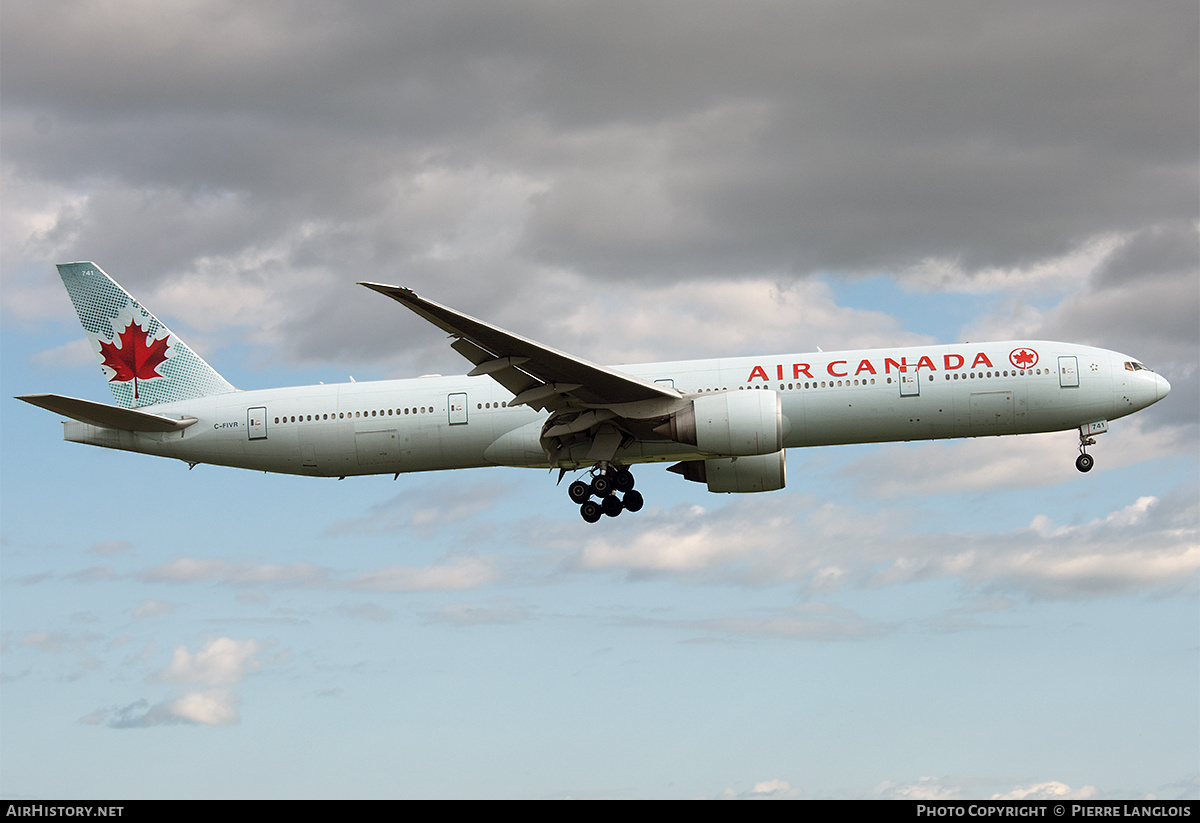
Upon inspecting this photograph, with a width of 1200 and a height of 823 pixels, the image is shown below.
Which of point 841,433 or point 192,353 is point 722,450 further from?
point 192,353

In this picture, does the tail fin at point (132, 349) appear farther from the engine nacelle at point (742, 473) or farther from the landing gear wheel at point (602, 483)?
the engine nacelle at point (742, 473)

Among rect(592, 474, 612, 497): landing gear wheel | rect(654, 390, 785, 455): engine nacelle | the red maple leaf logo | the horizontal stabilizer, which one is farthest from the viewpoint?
the red maple leaf logo

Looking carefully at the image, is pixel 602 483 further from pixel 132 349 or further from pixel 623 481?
pixel 132 349

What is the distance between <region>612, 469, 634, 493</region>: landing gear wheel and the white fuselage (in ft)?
1.39

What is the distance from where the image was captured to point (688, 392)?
110ft

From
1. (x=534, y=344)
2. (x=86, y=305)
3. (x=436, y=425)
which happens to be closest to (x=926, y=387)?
(x=534, y=344)

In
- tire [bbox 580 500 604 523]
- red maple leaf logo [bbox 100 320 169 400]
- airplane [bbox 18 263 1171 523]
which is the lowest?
tire [bbox 580 500 604 523]

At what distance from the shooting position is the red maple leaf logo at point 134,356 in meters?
38.2

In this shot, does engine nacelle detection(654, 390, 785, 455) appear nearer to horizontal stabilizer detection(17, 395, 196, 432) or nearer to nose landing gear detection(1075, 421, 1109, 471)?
nose landing gear detection(1075, 421, 1109, 471)

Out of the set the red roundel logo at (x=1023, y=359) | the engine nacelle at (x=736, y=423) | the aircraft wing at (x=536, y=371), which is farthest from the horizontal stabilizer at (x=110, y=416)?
the red roundel logo at (x=1023, y=359)

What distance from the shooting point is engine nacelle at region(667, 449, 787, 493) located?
119ft

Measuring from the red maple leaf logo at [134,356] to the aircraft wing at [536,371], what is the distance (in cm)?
1332

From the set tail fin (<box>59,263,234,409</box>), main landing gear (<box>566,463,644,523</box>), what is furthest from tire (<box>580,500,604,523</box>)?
tail fin (<box>59,263,234,409</box>)
